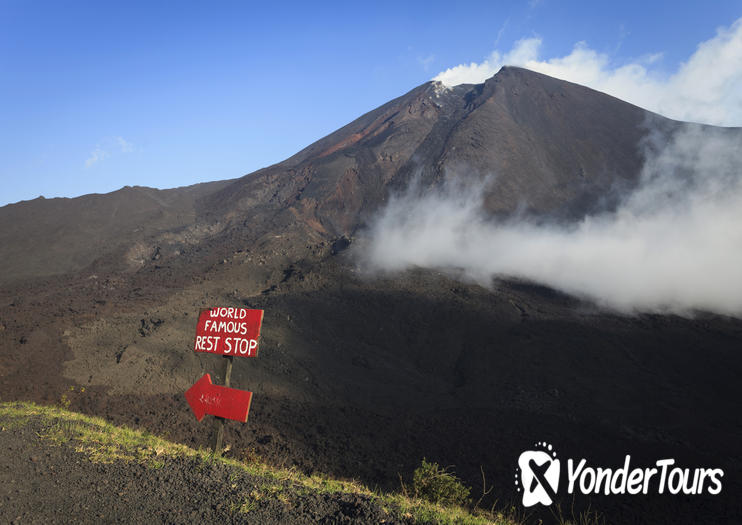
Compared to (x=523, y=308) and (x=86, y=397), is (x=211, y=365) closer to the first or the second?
(x=86, y=397)

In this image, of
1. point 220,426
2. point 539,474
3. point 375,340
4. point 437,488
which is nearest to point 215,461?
point 220,426

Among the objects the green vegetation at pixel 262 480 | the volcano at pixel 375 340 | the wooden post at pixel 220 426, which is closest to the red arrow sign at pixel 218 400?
the wooden post at pixel 220 426

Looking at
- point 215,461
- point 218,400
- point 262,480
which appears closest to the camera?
point 262,480

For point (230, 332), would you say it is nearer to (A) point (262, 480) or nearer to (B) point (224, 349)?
(B) point (224, 349)

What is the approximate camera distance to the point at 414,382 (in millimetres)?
18828

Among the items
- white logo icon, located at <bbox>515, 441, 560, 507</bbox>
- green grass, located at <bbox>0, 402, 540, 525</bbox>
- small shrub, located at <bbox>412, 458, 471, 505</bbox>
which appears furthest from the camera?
white logo icon, located at <bbox>515, 441, 560, 507</bbox>

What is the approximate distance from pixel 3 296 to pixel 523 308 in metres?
36.4

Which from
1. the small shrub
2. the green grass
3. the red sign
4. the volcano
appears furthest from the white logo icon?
the red sign

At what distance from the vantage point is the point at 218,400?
5754mm

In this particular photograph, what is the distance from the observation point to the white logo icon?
10242 millimetres

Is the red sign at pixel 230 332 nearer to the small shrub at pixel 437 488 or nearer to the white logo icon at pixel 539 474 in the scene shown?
the small shrub at pixel 437 488

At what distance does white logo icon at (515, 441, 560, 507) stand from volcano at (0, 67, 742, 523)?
48cm

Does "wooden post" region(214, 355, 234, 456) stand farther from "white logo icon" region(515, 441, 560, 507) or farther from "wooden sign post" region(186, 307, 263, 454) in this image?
"white logo icon" region(515, 441, 560, 507)

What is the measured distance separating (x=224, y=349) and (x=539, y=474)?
1026 cm
